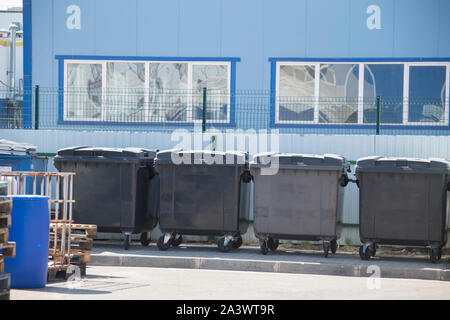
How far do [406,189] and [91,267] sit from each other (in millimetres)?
4530

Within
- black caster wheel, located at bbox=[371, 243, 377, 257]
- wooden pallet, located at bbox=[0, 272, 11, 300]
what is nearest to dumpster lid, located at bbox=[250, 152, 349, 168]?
black caster wheel, located at bbox=[371, 243, 377, 257]

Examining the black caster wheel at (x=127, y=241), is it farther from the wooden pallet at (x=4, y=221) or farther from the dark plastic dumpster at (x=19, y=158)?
the wooden pallet at (x=4, y=221)

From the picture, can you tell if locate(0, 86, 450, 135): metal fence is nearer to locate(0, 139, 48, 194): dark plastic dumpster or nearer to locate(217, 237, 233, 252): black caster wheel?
locate(0, 139, 48, 194): dark plastic dumpster

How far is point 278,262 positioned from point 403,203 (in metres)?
2.07

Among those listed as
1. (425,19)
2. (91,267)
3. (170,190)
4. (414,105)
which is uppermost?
(425,19)

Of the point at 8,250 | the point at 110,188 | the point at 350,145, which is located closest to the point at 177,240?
the point at 110,188

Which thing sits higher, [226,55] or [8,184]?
[226,55]

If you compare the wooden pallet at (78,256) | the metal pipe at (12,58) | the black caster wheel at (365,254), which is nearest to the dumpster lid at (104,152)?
the wooden pallet at (78,256)

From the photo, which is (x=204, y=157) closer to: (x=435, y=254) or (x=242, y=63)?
(x=435, y=254)

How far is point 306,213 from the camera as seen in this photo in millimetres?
12641

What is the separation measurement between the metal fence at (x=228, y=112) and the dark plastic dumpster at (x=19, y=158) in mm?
2671

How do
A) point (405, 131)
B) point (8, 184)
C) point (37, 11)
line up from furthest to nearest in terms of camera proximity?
1. point (37, 11)
2. point (405, 131)
3. point (8, 184)
